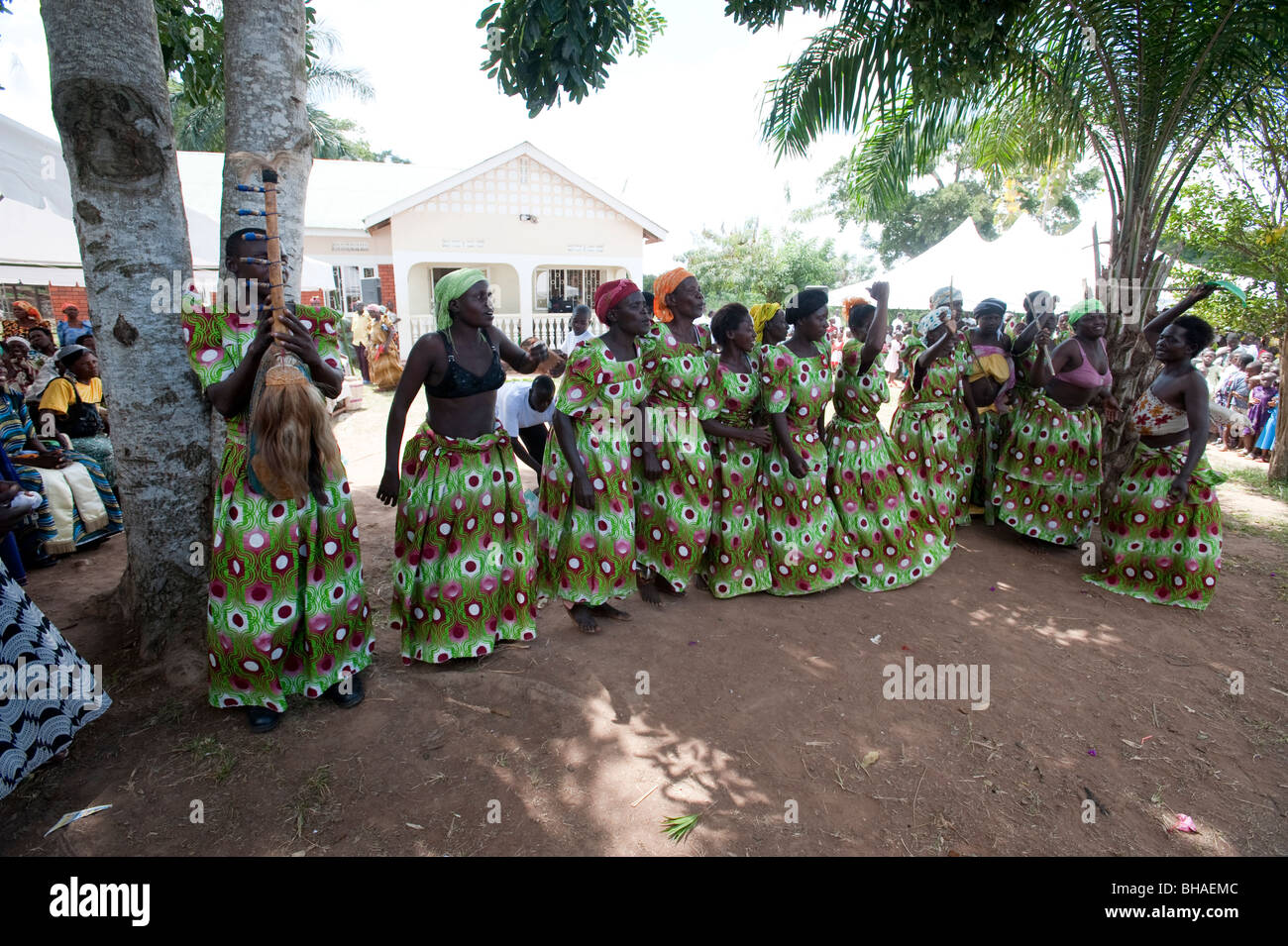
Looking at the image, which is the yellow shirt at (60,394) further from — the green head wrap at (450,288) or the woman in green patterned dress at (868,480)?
the woman in green patterned dress at (868,480)

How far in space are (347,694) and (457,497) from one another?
1.05 m

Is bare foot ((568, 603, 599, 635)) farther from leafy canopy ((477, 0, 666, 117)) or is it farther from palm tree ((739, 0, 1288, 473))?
palm tree ((739, 0, 1288, 473))

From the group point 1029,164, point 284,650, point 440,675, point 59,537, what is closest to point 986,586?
point 440,675

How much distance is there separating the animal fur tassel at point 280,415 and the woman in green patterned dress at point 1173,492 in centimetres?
512

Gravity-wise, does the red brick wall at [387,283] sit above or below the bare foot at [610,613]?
above

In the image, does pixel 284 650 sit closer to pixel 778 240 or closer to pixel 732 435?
pixel 732 435

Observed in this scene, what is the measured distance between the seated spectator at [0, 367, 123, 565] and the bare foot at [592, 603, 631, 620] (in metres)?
4.29

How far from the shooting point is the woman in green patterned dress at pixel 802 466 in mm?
4250

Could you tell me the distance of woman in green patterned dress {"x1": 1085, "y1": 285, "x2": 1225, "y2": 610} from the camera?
4.33 metres

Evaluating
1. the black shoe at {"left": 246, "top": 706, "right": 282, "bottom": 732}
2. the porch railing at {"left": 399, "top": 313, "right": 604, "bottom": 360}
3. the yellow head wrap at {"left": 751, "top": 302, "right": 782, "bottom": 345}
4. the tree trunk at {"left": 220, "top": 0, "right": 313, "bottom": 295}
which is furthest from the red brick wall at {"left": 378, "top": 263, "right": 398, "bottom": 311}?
the black shoe at {"left": 246, "top": 706, "right": 282, "bottom": 732}

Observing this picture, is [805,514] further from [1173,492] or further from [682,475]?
[1173,492]

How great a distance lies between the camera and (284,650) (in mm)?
2924

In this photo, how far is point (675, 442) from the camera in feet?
13.7

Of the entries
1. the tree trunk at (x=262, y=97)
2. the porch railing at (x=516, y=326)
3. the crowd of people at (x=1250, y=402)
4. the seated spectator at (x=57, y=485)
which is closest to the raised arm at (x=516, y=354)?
the tree trunk at (x=262, y=97)
